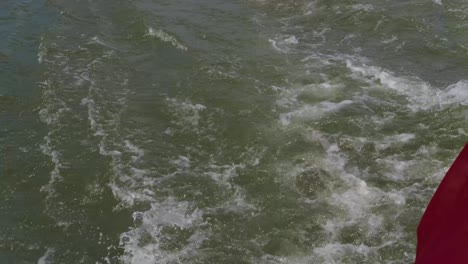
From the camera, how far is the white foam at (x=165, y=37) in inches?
559

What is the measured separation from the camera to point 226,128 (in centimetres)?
1091

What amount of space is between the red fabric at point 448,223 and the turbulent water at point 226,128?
497cm

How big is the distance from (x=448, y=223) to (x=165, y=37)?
12561 mm

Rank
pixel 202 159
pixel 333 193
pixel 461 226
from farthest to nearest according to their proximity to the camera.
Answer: pixel 202 159
pixel 333 193
pixel 461 226

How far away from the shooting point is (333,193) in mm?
9078

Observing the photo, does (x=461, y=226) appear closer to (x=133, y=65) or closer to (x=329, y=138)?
(x=329, y=138)

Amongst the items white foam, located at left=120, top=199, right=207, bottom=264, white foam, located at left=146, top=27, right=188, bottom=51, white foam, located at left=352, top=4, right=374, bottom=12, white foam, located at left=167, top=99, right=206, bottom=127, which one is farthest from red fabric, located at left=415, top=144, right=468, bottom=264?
white foam, located at left=352, top=4, right=374, bottom=12

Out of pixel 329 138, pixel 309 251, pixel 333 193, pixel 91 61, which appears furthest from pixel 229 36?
pixel 309 251

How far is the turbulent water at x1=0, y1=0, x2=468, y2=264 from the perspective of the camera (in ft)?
27.6

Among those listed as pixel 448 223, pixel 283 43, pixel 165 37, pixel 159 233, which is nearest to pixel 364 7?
pixel 283 43

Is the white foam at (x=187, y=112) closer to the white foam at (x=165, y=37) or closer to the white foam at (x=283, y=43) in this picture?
the white foam at (x=165, y=37)

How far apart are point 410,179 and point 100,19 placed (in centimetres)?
1081

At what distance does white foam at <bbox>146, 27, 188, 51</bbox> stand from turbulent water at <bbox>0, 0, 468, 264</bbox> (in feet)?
0.22

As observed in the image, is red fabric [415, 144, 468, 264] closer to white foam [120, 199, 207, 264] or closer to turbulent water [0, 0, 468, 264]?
turbulent water [0, 0, 468, 264]
